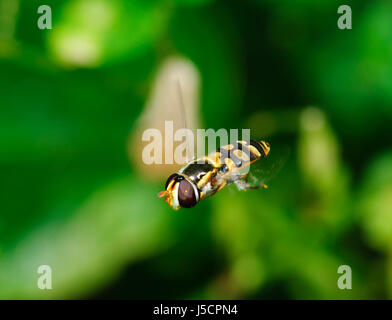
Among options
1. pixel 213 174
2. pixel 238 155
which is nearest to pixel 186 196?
pixel 213 174

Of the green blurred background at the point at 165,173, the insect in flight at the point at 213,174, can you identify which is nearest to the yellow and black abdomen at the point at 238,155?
the insect in flight at the point at 213,174

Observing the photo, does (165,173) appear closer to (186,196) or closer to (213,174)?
(213,174)

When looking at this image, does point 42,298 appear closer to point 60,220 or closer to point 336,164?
point 60,220

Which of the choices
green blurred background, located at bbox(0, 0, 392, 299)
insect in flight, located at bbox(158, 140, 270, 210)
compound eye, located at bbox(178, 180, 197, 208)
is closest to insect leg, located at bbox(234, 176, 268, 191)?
insect in flight, located at bbox(158, 140, 270, 210)

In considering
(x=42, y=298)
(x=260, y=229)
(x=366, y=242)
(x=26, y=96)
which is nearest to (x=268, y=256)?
(x=260, y=229)

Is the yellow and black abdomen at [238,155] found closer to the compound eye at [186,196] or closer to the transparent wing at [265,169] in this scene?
the transparent wing at [265,169]

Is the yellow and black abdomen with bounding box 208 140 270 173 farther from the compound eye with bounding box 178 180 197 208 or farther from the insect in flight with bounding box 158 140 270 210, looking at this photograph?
the compound eye with bounding box 178 180 197 208

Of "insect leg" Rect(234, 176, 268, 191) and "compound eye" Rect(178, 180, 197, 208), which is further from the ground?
"insect leg" Rect(234, 176, 268, 191)

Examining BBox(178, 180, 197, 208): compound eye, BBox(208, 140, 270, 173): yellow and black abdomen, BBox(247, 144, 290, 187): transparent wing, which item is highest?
BBox(208, 140, 270, 173): yellow and black abdomen
